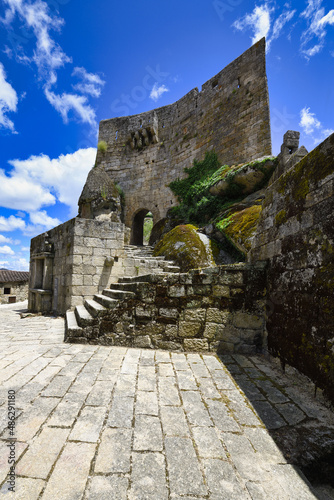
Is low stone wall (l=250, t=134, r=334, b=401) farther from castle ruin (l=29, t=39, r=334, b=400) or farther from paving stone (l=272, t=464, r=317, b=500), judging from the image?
paving stone (l=272, t=464, r=317, b=500)

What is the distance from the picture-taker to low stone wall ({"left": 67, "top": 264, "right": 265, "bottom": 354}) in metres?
3.58

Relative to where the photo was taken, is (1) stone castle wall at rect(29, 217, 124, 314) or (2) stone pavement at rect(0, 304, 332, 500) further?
(1) stone castle wall at rect(29, 217, 124, 314)

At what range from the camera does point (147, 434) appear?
5.76 feet

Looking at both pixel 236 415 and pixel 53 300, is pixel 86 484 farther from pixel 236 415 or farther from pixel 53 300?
pixel 53 300

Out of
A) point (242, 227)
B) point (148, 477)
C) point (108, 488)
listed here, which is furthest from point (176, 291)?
point (242, 227)

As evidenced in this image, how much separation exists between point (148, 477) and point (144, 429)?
432 mm

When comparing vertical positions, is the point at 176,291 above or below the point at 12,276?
below

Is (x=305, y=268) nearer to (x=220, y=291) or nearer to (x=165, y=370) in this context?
(x=220, y=291)


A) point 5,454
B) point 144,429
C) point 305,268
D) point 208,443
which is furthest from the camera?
point 305,268

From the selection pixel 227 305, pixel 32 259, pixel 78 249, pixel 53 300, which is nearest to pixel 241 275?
pixel 227 305

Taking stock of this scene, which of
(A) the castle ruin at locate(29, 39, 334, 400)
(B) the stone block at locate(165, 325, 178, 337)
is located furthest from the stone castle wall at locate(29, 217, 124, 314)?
(B) the stone block at locate(165, 325, 178, 337)

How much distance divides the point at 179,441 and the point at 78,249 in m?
4.95

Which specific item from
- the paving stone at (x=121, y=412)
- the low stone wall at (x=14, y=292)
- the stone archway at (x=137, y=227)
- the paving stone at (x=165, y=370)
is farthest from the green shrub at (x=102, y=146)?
the paving stone at (x=121, y=412)

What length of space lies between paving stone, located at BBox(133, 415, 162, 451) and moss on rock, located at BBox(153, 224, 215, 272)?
4.35 meters
